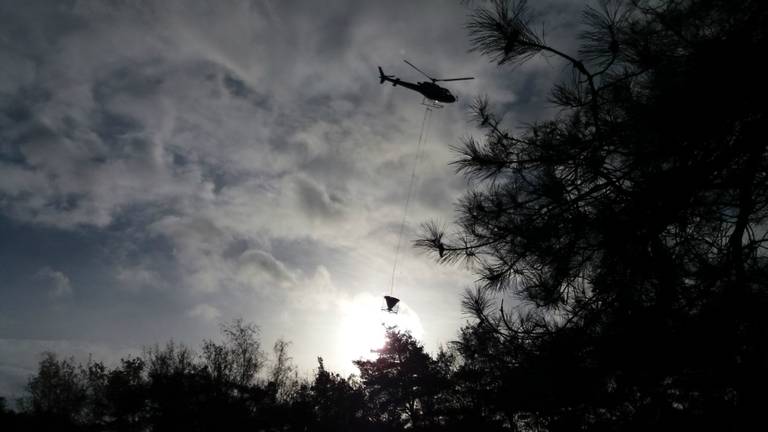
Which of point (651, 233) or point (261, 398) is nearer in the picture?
point (651, 233)

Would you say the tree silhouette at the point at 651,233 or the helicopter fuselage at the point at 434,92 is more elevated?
the helicopter fuselage at the point at 434,92

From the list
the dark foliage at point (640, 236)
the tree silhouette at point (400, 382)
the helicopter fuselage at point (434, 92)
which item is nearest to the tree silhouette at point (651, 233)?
the dark foliage at point (640, 236)

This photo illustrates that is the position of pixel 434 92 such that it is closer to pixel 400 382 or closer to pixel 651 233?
pixel 651 233

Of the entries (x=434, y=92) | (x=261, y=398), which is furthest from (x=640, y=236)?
(x=261, y=398)

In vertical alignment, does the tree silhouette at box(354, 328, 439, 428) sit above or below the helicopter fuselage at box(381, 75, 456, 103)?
below

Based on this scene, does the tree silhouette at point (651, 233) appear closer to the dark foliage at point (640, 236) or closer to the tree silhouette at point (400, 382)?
the dark foliage at point (640, 236)

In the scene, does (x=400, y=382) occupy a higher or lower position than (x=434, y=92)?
lower

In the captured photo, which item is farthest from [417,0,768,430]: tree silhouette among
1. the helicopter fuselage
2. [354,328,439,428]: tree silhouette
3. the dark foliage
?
[354,328,439,428]: tree silhouette

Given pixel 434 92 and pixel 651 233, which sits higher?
pixel 434 92

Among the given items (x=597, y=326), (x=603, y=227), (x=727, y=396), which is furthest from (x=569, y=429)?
(x=603, y=227)

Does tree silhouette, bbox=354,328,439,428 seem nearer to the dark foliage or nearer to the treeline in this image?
the treeline

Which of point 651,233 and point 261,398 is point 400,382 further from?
point 651,233

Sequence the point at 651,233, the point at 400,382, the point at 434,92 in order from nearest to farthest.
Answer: the point at 651,233, the point at 434,92, the point at 400,382

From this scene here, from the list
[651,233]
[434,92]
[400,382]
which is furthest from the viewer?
[400,382]
